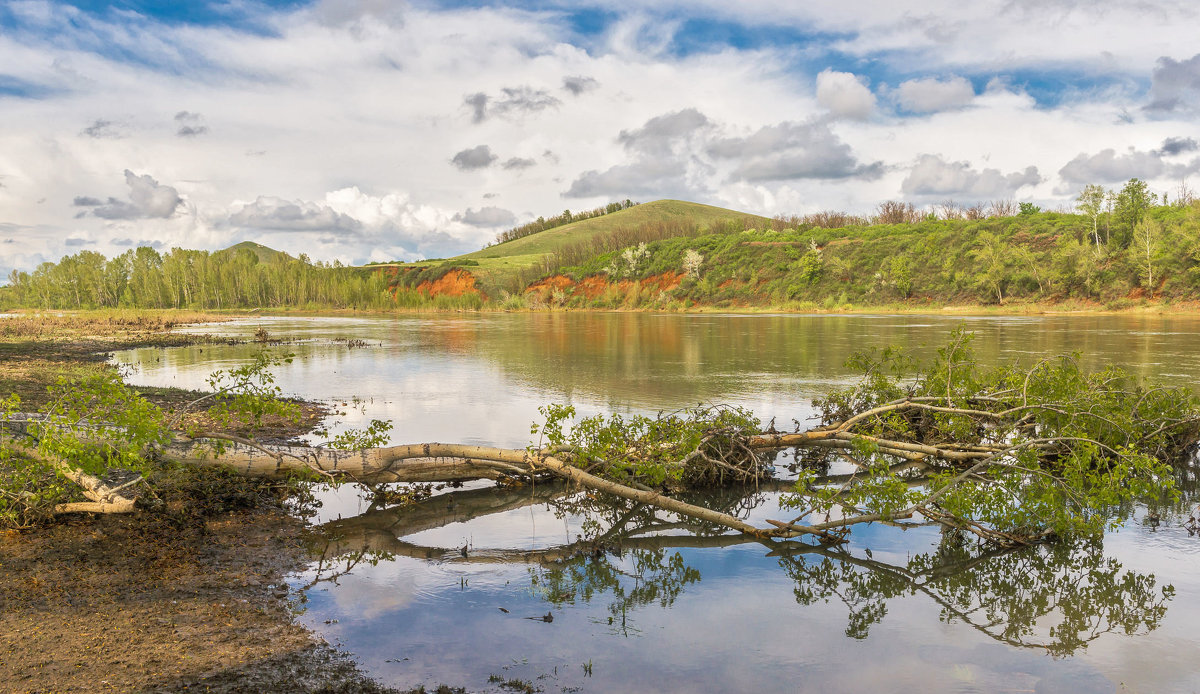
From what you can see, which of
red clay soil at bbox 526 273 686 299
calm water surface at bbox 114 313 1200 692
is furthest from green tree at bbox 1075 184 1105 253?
calm water surface at bbox 114 313 1200 692

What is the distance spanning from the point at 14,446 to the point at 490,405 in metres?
10.7

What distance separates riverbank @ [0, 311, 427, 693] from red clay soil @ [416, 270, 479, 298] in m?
132

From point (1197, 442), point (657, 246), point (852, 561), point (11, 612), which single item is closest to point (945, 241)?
point (657, 246)

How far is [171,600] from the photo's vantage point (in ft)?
21.9

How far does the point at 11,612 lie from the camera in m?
6.17

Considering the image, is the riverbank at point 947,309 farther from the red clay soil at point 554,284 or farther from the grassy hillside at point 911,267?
the red clay soil at point 554,284

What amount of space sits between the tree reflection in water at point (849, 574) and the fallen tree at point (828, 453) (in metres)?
0.36

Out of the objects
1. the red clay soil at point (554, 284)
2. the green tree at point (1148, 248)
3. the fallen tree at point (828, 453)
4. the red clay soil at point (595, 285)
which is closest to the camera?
the fallen tree at point (828, 453)

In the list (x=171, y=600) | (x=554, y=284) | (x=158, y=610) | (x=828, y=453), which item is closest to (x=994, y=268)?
(x=554, y=284)

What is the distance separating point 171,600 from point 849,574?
695 centimetres

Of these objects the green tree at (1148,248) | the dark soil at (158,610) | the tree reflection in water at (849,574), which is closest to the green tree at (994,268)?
the green tree at (1148,248)

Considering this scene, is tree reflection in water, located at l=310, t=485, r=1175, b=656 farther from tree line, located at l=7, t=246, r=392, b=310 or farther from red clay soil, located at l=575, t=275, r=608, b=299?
tree line, located at l=7, t=246, r=392, b=310

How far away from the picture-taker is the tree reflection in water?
711 cm

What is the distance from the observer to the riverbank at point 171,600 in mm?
5285
